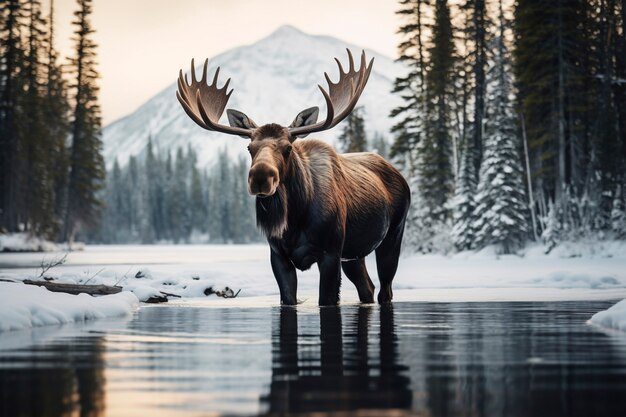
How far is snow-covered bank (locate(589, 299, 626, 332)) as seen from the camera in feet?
23.9

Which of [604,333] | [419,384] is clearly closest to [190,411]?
[419,384]

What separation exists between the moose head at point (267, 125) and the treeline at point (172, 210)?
126m

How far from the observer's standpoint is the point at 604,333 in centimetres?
693

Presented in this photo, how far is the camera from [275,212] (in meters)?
10.2

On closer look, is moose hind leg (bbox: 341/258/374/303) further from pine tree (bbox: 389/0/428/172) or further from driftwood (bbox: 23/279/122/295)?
pine tree (bbox: 389/0/428/172)

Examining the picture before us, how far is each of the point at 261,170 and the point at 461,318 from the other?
2.50 metres

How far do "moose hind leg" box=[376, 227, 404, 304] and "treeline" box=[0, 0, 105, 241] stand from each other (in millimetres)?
42218

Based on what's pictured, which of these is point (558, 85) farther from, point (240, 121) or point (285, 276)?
point (285, 276)

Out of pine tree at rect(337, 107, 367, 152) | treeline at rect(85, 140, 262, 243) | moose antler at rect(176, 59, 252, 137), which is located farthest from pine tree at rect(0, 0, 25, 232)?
treeline at rect(85, 140, 262, 243)

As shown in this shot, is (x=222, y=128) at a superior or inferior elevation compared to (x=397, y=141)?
inferior

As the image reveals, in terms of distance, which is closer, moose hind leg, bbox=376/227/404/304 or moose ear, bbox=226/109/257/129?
moose ear, bbox=226/109/257/129

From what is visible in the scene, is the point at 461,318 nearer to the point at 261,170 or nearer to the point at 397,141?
the point at 261,170

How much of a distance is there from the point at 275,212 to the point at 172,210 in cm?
13304

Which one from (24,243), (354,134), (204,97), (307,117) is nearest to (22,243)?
(24,243)
